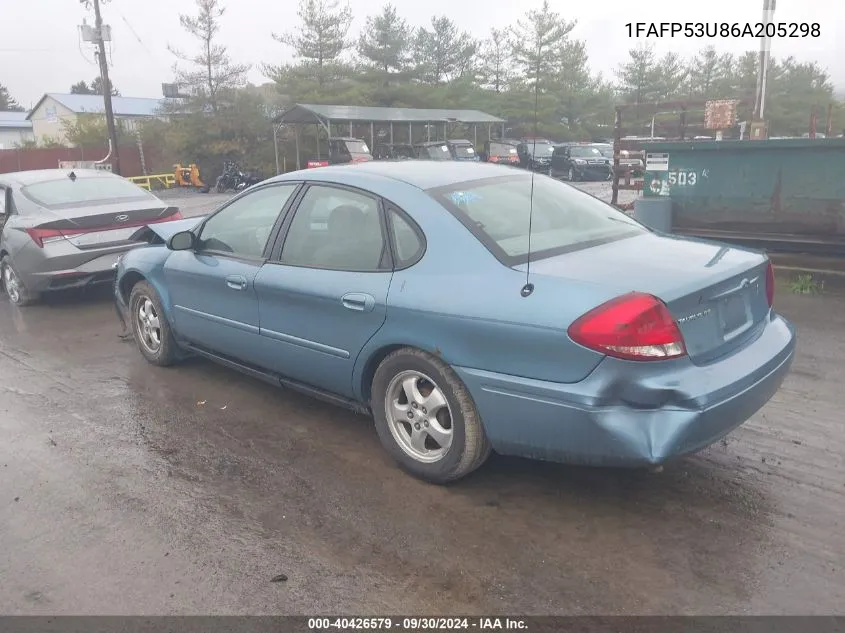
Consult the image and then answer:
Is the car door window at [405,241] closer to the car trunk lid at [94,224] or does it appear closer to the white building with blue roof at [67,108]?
the car trunk lid at [94,224]

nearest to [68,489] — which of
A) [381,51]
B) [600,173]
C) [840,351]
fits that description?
[840,351]

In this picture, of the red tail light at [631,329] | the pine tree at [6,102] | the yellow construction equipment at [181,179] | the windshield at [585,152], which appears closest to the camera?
the red tail light at [631,329]

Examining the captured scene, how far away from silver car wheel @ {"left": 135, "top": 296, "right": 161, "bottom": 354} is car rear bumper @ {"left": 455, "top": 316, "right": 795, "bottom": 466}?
3.16 metres

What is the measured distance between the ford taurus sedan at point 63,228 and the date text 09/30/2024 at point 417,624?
6202 millimetres

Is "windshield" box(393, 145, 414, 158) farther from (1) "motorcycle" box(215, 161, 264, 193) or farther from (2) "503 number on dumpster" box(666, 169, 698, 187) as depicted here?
(2) "503 number on dumpster" box(666, 169, 698, 187)

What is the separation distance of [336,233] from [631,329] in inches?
71.8

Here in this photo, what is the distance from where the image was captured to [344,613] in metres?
2.77

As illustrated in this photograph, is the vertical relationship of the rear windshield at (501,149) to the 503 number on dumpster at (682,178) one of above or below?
above

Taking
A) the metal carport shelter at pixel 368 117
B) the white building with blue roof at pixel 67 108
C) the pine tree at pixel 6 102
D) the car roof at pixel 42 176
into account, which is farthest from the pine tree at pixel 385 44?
the pine tree at pixel 6 102

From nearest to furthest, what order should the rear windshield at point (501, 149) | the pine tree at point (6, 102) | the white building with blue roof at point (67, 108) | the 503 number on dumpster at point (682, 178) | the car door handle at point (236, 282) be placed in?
the car door handle at point (236, 282) → the 503 number on dumpster at point (682, 178) → the rear windshield at point (501, 149) → the white building with blue roof at point (67, 108) → the pine tree at point (6, 102)

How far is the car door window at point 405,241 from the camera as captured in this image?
3.69m

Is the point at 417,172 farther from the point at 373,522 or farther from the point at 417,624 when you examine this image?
the point at 417,624

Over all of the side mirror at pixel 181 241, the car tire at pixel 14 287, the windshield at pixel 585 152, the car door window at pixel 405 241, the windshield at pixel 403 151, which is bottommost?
the car tire at pixel 14 287

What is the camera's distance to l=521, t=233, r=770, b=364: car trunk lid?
314 cm
